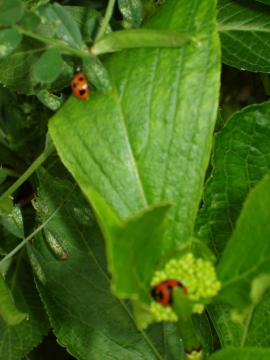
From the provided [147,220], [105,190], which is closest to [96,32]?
[105,190]

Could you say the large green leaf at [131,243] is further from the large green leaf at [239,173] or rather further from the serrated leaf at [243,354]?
the large green leaf at [239,173]

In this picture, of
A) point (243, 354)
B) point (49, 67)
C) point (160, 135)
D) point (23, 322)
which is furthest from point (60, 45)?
point (23, 322)

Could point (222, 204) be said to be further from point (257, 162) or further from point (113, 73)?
point (113, 73)

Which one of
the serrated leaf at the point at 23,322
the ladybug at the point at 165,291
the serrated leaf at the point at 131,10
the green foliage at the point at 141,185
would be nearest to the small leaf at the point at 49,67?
the green foliage at the point at 141,185

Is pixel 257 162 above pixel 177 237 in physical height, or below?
below

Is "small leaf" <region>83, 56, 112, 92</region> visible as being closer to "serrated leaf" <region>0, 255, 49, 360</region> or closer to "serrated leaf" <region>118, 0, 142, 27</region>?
"serrated leaf" <region>118, 0, 142, 27</region>

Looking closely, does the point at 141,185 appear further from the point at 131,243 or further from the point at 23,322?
the point at 23,322
